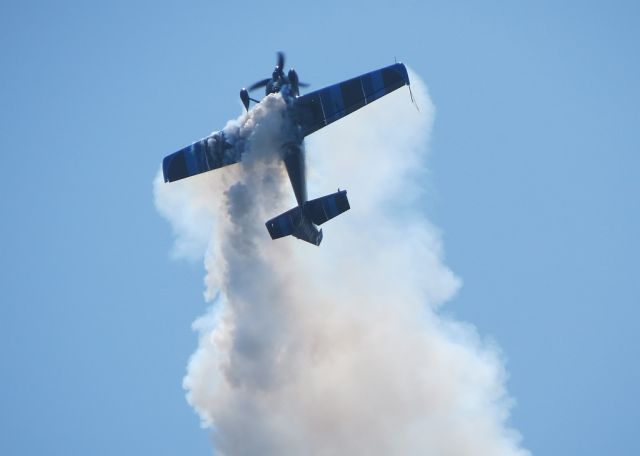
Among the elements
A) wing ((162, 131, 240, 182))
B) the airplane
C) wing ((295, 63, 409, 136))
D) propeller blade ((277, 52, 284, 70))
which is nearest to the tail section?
the airplane

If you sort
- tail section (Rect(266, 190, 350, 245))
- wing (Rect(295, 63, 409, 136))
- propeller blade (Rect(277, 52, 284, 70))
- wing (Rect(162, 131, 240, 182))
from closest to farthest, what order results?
1. tail section (Rect(266, 190, 350, 245))
2. wing (Rect(295, 63, 409, 136))
3. wing (Rect(162, 131, 240, 182))
4. propeller blade (Rect(277, 52, 284, 70))

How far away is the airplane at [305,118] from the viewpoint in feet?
148

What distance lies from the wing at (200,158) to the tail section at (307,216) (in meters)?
4.36

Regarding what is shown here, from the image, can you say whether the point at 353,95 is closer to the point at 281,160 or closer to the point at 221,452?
the point at 281,160

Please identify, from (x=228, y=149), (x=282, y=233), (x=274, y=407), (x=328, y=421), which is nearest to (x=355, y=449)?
(x=328, y=421)

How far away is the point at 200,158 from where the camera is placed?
48.1 metres

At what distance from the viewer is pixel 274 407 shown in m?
49.3

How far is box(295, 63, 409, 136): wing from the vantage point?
4631cm

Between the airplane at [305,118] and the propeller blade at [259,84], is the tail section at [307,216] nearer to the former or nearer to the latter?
the airplane at [305,118]

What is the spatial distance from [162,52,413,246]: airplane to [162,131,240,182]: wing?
47 millimetres

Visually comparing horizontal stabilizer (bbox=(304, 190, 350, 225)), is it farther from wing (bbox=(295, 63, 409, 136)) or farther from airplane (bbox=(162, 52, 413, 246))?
wing (bbox=(295, 63, 409, 136))

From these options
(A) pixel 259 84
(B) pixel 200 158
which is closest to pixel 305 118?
(A) pixel 259 84

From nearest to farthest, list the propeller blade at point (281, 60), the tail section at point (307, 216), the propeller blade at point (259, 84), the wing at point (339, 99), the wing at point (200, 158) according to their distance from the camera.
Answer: the tail section at point (307, 216) → the wing at point (339, 99) → the wing at point (200, 158) → the propeller blade at point (281, 60) → the propeller blade at point (259, 84)

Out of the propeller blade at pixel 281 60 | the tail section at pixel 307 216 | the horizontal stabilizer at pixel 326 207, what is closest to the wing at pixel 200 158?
the propeller blade at pixel 281 60
